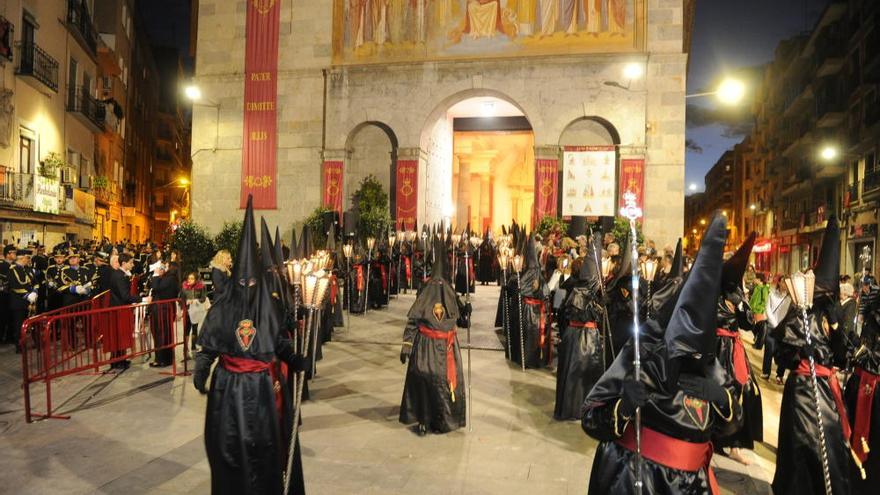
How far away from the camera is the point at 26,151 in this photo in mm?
21984

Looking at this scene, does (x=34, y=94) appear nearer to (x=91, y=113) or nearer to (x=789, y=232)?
(x=91, y=113)

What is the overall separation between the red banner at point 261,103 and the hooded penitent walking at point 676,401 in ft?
80.2

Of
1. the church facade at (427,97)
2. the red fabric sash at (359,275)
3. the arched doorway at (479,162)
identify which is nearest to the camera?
the red fabric sash at (359,275)

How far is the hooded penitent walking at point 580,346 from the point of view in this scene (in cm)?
763

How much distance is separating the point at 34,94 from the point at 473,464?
23.3 metres

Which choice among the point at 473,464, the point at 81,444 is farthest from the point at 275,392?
the point at 81,444

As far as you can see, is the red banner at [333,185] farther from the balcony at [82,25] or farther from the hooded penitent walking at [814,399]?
the hooded penitent walking at [814,399]

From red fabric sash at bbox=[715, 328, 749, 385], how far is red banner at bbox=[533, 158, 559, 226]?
1683cm

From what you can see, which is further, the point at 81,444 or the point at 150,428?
the point at 150,428

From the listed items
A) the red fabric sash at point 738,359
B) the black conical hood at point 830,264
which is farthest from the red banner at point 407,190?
the black conical hood at point 830,264

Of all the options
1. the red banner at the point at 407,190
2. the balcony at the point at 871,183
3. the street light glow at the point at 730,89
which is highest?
the street light glow at the point at 730,89

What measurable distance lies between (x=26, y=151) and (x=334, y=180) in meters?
11.0

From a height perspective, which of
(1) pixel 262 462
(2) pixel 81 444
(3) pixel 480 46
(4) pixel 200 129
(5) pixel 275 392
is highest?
(3) pixel 480 46

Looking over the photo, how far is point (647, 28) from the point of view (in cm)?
2320
